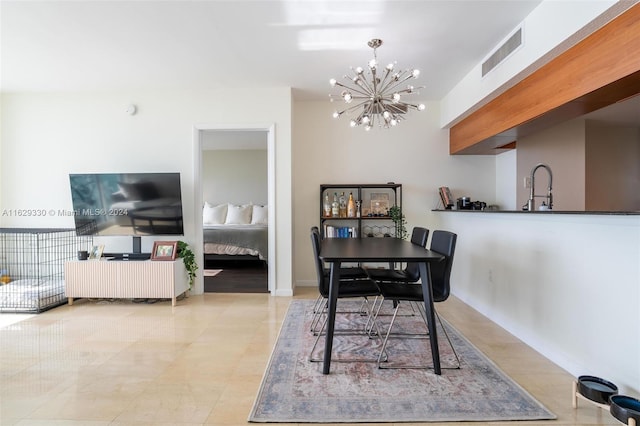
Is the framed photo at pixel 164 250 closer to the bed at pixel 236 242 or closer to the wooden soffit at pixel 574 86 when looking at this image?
the bed at pixel 236 242

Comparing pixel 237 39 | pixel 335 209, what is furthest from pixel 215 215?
pixel 237 39

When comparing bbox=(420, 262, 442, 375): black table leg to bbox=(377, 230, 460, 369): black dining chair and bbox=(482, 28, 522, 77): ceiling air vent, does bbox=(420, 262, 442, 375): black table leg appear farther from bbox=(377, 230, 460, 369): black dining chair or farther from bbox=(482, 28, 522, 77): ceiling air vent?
bbox=(482, 28, 522, 77): ceiling air vent

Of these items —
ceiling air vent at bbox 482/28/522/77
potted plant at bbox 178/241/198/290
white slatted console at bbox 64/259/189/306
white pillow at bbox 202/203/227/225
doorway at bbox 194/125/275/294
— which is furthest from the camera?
white pillow at bbox 202/203/227/225

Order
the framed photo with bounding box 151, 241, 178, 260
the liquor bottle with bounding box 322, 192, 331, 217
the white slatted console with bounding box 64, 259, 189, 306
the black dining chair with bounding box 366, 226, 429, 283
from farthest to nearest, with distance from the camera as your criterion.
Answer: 1. the liquor bottle with bounding box 322, 192, 331, 217
2. the framed photo with bounding box 151, 241, 178, 260
3. the white slatted console with bounding box 64, 259, 189, 306
4. the black dining chair with bounding box 366, 226, 429, 283

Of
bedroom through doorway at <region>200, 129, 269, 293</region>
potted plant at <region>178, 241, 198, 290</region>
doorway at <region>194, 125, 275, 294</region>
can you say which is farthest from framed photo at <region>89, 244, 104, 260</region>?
bedroom through doorway at <region>200, 129, 269, 293</region>

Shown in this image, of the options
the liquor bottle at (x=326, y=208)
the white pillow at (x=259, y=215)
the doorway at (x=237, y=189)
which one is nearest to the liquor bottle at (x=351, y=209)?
the liquor bottle at (x=326, y=208)

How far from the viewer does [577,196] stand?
445 centimetres

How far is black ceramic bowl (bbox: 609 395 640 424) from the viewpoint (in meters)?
1.59

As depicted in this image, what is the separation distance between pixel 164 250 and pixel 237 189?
4.00 m

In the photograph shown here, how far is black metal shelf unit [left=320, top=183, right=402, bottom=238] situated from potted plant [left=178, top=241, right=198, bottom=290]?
5.67ft

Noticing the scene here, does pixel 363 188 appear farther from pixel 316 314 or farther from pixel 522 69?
pixel 522 69

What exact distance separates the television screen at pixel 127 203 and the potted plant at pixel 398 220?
277 cm

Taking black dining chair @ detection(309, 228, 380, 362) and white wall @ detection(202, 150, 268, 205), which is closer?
black dining chair @ detection(309, 228, 380, 362)

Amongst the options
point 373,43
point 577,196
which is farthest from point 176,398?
point 577,196
